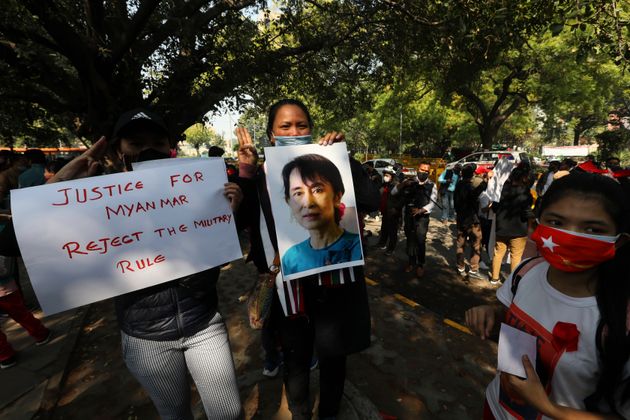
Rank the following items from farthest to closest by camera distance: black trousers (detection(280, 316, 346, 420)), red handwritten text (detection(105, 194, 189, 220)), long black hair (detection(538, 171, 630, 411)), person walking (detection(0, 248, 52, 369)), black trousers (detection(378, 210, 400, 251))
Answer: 1. black trousers (detection(378, 210, 400, 251))
2. person walking (detection(0, 248, 52, 369))
3. black trousers (detection(280, 316, 346, 420))
4. red handwritten text (detection(105, 194, 189, 220))
5. long black hair (detection(538, 171, 630, 411))

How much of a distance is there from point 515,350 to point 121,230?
173 cm

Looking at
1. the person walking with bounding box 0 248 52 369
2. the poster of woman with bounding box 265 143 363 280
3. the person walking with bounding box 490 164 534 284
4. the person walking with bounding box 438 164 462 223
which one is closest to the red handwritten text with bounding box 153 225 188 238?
the poster of woman with bounding box 265 143 363 280

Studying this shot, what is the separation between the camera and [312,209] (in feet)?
5.48

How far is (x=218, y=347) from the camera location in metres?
1.71

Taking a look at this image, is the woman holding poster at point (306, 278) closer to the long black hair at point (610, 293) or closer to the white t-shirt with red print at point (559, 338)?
the white t-shirt with red print at point (559, 338)

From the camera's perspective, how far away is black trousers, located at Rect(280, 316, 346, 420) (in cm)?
191

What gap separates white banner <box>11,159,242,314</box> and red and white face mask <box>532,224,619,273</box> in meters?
1.45

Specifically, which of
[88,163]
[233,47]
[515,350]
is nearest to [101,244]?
[88,163]

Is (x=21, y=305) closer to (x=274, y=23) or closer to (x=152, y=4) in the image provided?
(x=152, y=4)

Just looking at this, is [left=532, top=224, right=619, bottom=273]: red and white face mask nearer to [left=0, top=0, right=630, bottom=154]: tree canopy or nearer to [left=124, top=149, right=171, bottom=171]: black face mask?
[left=124, top=149, right=171, bottom=171]: black face mask

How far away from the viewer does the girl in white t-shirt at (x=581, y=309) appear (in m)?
1.05

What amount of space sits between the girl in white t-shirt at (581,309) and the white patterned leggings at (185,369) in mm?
1367

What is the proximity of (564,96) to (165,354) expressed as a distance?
22.6 metres

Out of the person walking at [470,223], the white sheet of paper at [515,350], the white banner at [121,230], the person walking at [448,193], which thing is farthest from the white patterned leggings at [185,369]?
the person walking at [448,193]
